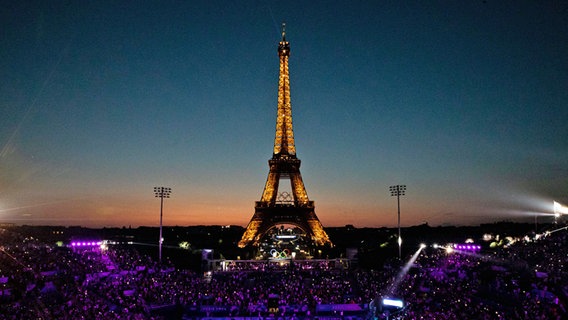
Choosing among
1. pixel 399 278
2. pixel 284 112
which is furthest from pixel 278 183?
pixel 399 278

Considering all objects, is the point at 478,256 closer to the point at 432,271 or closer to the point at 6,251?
the point at 432,271

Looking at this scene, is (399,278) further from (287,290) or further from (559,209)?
(559,209)

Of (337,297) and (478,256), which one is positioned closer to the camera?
(337,297)

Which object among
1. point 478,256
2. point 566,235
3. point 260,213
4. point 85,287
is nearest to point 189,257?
point 260,213

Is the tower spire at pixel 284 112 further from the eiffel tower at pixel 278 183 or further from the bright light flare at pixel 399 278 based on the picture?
the bright light flare at pixel 399 278

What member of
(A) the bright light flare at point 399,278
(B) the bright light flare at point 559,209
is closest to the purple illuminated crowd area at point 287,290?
(A) the bright light flare at point 399,278

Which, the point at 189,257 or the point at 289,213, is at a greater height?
the point at 289,213
